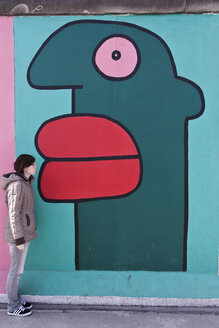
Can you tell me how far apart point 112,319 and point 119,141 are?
193 centimetres

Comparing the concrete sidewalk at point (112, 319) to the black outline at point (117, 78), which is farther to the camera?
the black outline at point (117, 78)

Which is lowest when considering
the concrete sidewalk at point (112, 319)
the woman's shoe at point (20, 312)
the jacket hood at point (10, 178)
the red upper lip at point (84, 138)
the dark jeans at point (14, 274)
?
the concrete sidewalk at point (112, 319)

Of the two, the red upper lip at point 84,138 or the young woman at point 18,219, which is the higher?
the red upper lip at point 84,138

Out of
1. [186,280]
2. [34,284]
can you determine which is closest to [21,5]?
[34,284]

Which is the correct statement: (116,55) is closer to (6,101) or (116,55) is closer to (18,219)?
(6,101)

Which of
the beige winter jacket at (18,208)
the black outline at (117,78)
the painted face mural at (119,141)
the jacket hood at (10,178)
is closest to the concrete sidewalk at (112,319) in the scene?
the painted face mural at (119,141)

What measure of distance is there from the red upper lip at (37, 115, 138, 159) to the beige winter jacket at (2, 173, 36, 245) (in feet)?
1.85

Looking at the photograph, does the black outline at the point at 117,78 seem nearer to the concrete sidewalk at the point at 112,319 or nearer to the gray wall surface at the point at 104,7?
the gray wall surface at the point at 104,7

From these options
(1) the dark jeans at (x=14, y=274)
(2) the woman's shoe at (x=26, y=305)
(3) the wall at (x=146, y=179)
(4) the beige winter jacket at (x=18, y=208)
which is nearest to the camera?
(4) the beige winter jacket at (x=18, y=208)

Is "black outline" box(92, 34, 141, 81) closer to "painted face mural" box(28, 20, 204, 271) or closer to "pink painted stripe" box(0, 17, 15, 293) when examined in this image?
"painted face mural" box(28, 20, 204, 271)

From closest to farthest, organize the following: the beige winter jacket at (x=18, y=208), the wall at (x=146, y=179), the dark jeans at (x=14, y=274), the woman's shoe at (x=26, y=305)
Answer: the beige winter jacket at (x=18, y=208) → the dark jeans at (x=14, y=274) → the woman's shoe at (x=26, y=305) → the wall at (x=146, y=179)

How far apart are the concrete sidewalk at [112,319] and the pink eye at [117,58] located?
264cm

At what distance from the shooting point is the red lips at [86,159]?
3.43 metres

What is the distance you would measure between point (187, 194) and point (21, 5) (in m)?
→ 2.90
